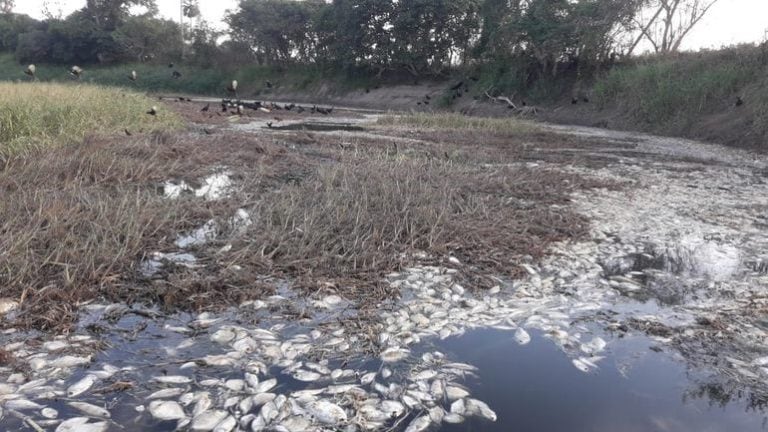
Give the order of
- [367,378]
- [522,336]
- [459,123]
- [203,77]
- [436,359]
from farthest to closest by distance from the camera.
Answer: [203,77]
[459,123]
[522,336]
[436,359]
[367,378]

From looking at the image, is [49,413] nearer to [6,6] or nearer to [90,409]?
[90,409]

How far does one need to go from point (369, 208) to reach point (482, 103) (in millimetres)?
28537

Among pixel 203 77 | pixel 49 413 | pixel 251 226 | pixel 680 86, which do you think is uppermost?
pixel 680 86

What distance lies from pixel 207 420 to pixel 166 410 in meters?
0.25

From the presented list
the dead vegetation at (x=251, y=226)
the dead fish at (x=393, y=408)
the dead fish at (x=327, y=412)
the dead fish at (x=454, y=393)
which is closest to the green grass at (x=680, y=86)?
the dead vegetation at (x=251, y=226)

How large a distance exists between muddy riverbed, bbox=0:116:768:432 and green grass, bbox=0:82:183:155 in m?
5.64

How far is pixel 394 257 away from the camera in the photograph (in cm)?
566

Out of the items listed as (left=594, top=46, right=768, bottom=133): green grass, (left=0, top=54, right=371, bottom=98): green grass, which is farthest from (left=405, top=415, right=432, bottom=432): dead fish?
(left=0, top=54, right=371, bottom=98): green grass

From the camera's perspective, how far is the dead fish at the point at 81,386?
3.20 meters

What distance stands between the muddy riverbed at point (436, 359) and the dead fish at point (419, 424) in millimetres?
11

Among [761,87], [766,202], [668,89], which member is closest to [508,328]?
[766,202]

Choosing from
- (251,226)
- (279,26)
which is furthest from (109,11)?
(251,226)

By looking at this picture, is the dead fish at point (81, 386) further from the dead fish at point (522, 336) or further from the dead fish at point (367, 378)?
the dead fish at point (522, 336)

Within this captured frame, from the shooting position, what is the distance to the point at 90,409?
3035 mm
